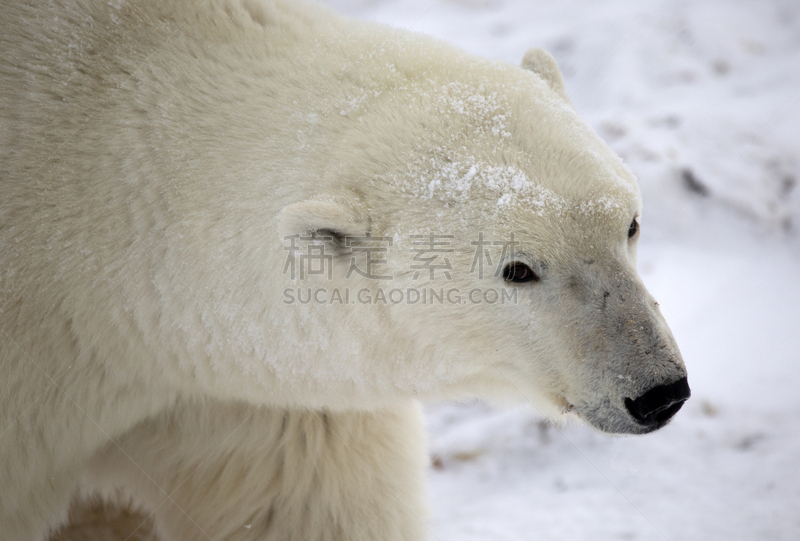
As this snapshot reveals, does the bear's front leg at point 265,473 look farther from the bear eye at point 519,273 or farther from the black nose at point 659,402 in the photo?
the black nose at point 659,402

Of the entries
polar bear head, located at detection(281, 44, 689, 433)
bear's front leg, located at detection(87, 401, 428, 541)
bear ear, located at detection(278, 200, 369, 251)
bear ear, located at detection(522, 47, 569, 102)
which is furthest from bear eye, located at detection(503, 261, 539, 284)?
bear's front leg, located at detection(87, 401, 428, 541)

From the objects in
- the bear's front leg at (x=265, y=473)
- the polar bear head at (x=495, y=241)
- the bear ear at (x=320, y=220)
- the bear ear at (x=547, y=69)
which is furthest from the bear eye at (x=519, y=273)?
the bear's front leg at (x=265, y=473)

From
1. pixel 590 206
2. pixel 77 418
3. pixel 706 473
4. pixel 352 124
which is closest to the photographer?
pixel 590 206

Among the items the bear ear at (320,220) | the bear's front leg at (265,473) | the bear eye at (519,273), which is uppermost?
the bear ear at (320,220)

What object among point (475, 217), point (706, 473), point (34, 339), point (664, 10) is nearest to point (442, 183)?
point (475, 217)

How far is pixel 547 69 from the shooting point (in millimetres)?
2420

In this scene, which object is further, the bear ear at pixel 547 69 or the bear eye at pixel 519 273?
the bear ear at pixel 547 69

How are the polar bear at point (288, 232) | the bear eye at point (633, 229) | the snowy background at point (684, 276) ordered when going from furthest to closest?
the snowy background at point (684, 276) < the bear eye at point (633, 229) < the polar bear at point (288, 232)

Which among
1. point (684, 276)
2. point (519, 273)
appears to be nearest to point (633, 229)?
point (519, 273)

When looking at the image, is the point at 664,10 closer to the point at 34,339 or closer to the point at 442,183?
the point at 442,183

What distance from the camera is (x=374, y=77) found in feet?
6.87

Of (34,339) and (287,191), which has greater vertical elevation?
(287,191)

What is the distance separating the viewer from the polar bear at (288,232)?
1.90 metres

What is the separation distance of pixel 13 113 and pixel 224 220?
2.53 ft
